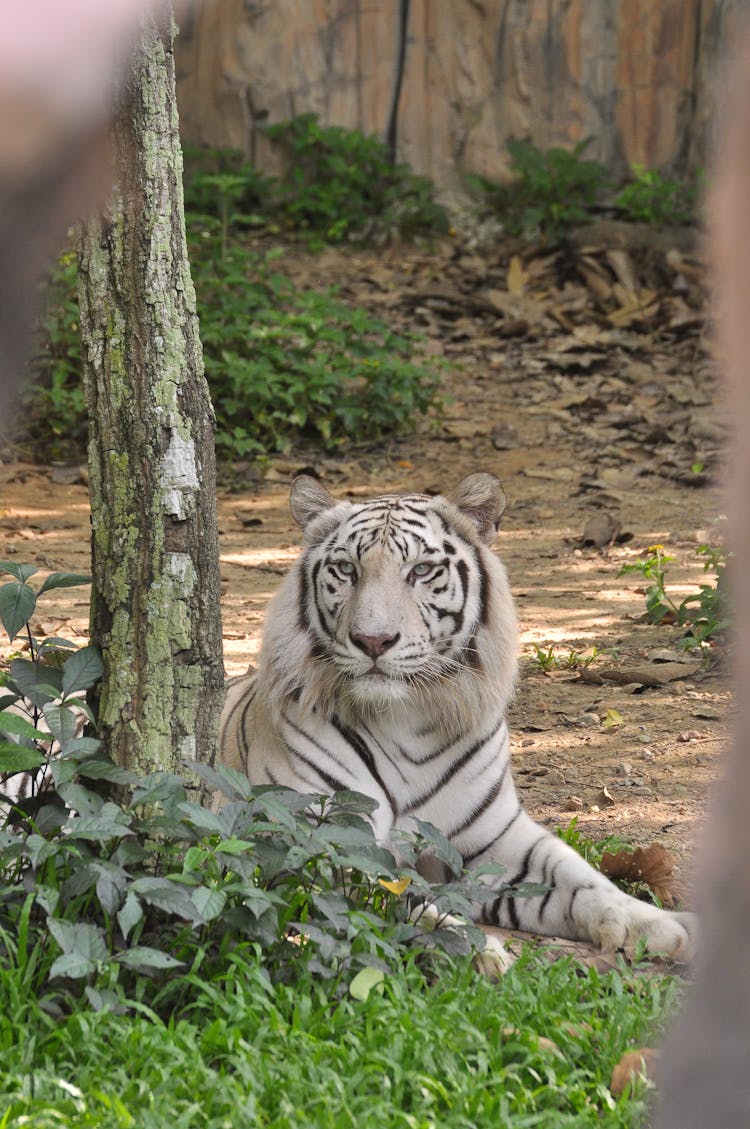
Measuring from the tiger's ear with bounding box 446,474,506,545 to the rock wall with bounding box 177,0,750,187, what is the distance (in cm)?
922

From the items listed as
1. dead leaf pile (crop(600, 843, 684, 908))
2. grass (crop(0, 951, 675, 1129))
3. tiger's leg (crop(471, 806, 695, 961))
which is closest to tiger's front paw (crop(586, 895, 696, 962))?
tiger's leg (crop(471, 806, 695, 961))

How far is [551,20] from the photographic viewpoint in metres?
12.1

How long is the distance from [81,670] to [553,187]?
9.93 metres

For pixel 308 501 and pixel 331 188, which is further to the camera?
pixel 331 188

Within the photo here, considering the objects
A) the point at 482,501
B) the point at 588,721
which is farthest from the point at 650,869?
the point at 588,721

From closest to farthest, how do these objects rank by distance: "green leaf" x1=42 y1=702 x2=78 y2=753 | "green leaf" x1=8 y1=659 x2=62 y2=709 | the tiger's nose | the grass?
the grass → "green leaf" x1=42 y1=702 x2=78 y2=753 → "green leaf" x1=8 y1=659 x2=62 y2=709 → the tiger's nose

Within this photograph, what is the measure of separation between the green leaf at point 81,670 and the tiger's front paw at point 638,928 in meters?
1.41

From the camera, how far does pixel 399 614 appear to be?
351 cm

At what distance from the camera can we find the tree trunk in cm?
285

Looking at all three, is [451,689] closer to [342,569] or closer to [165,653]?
[342,569]

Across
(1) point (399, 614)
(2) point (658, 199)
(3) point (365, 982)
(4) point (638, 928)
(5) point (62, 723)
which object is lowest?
(4) point (638, 928)

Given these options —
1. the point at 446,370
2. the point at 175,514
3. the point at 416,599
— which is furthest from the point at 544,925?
the point at 446,370

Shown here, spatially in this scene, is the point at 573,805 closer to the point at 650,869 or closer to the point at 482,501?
the point at 650,869

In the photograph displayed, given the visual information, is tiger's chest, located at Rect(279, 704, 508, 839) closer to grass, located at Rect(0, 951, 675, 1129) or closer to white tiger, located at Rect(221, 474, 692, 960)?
white tiger, located at Rect(221, 474, 692, 960)
